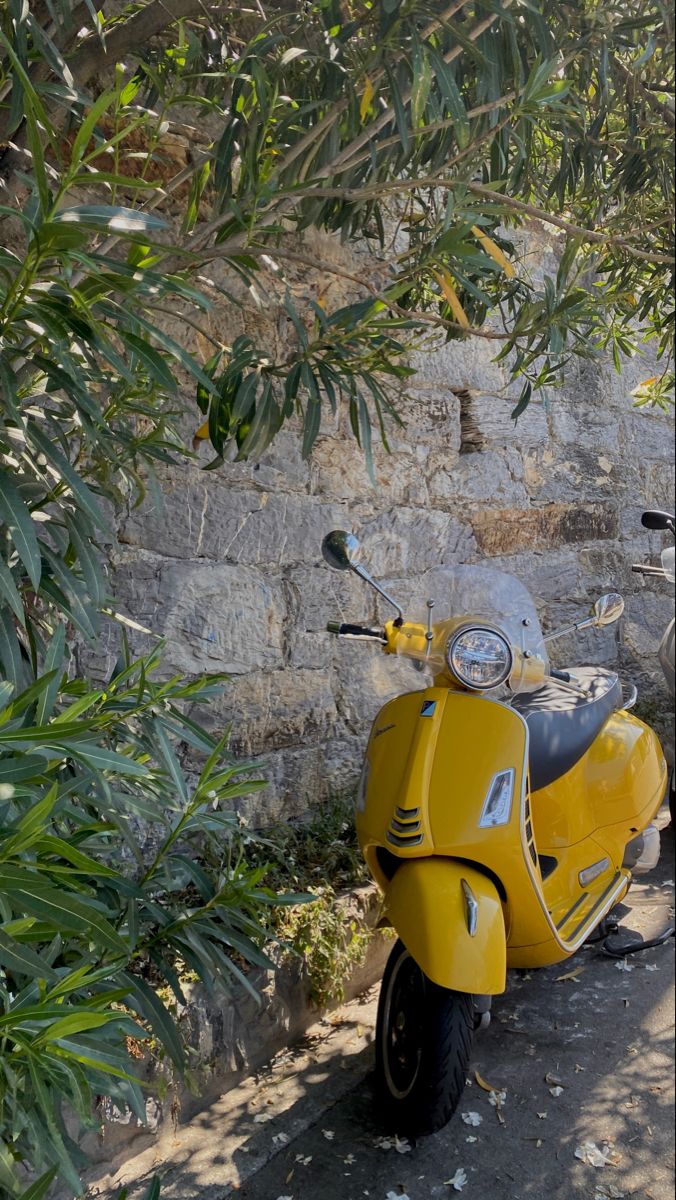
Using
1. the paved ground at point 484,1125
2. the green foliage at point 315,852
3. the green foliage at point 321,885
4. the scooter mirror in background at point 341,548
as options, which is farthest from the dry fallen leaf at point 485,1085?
the scooter mirror in background at point 341,548

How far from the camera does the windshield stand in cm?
249

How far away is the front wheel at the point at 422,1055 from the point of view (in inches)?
83.3

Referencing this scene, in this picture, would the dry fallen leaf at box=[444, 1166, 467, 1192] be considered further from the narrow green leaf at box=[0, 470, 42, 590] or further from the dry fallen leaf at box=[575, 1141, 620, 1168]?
the narrow green leaf at box=[0, 470, 42, 590]

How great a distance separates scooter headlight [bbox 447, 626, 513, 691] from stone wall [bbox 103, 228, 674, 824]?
0.74 m

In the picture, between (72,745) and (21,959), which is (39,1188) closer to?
(21,959)

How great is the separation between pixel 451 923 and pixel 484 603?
833 mm

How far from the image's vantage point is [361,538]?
3.62m

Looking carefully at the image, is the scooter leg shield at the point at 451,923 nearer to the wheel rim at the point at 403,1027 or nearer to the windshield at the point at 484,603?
the wheel rim at the point at 403,1027

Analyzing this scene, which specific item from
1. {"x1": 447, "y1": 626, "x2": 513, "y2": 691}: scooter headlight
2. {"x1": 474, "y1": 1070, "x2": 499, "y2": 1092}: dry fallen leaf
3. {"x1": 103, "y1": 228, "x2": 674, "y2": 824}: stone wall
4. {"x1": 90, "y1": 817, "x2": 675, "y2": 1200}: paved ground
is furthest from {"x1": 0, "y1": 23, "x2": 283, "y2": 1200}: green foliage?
{"x1": 474, "y1": 1070, "x2": 499, "y2": 1092}: dry fallen leaf

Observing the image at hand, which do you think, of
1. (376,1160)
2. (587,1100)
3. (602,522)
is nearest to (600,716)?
(587,1100)

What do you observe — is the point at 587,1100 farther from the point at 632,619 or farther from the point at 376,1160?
the point at 632,619

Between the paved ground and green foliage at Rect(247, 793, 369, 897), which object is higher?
green foliage at Rect(247, 793, 369, 897)

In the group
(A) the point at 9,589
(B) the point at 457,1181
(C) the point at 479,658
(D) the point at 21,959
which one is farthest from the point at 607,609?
(D) the point at 21,959

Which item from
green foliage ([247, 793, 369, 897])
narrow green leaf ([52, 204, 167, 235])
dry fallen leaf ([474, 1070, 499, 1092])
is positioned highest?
narrow green leaf ([52, 204, 167, 235])
